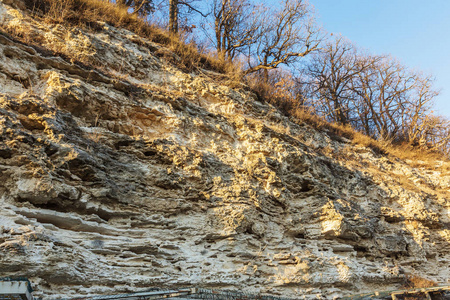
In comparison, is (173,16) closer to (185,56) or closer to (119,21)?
(119,21)

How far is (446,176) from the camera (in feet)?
36.1

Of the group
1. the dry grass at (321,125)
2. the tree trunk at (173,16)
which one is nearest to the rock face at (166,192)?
the dry grass at (321,125)

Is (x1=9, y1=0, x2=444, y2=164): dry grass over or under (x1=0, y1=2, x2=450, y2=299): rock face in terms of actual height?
over

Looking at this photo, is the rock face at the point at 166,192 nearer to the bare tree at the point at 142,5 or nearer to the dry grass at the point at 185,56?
the dry grass at the point at 185,56

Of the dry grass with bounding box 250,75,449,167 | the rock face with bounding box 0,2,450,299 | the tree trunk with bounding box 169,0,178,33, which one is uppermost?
the tree trunk with bounding box 169,0,178,33

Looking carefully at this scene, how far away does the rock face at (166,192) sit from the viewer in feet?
15.1

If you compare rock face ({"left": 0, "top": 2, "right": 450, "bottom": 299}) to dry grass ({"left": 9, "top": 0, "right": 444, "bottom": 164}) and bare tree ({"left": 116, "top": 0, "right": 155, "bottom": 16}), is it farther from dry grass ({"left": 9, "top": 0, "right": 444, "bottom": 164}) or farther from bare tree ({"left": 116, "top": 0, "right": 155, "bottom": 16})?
bare tree ({"left": 116, "top": 0, "right": 155, "bottom": 16})

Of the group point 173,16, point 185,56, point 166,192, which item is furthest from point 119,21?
point 166,192

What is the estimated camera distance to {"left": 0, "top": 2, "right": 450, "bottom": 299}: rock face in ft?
15.1

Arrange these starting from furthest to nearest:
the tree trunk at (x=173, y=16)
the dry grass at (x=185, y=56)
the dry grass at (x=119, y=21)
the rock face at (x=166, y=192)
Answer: the tree trunk at (x=173, y=16)
the dry grass at (x=185, y=56)
the dry grass at (x=119, y=21)
the rock face at (x=166, y=192)

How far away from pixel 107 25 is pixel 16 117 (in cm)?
497

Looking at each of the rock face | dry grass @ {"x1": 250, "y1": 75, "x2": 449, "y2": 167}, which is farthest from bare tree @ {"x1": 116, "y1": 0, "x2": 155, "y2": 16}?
dry grass @ {"x1": 250, "y1": 75, "x2": 449, "y2": 167}

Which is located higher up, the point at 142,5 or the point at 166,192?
the point at 142,5

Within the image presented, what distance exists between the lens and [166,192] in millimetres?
5914
